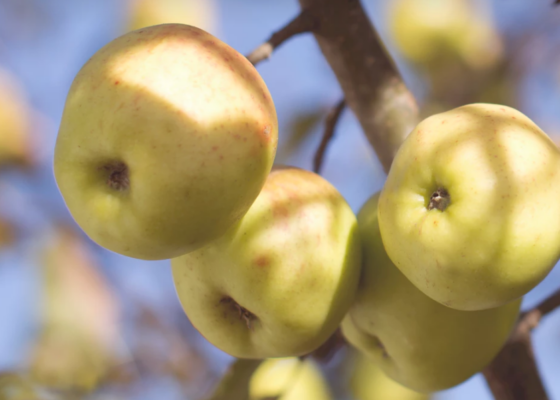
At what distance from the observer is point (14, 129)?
7.21 ft

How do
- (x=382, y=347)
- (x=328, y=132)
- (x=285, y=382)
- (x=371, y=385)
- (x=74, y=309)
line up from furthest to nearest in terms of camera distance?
(x=74, y=309) < (x=371, y=385) < (x=285, y=382) < (x=328, y=132) < (x=382, y=347)

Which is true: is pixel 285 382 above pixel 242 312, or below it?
below

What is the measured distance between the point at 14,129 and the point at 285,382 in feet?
5.00

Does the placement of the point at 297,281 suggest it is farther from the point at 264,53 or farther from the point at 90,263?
the point at 90,263

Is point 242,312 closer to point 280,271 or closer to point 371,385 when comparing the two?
point 280,271

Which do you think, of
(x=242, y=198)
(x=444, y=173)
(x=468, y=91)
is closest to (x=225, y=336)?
(x=242, y=198)

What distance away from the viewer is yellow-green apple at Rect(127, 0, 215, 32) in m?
2.19

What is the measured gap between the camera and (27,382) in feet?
3.13

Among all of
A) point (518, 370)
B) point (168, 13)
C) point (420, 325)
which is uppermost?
point (168, 13)

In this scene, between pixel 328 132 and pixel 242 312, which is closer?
pixel 242 312

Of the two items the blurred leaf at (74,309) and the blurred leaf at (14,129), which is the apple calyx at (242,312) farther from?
the blurred leaf at (14,129)

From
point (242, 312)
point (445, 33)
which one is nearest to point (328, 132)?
point (242, 312)

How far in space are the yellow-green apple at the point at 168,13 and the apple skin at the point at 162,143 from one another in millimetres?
1530

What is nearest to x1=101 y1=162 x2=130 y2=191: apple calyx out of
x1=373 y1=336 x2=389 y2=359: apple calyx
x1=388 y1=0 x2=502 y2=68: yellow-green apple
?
x1=373 y1=336 x2=389 y2=359: apple calyx
